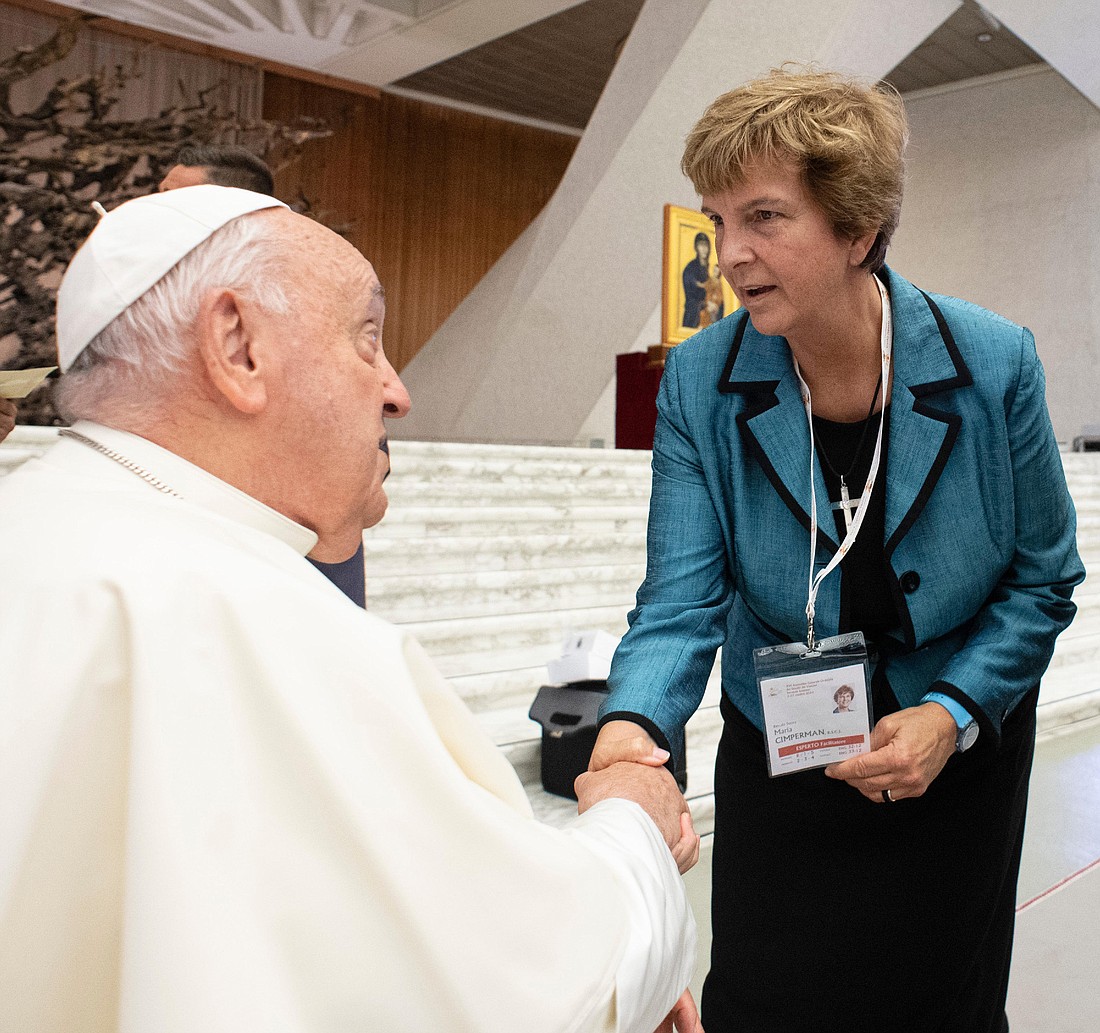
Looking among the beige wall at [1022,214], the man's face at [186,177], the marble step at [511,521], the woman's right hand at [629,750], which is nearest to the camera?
the woman's right hand at [629,750]

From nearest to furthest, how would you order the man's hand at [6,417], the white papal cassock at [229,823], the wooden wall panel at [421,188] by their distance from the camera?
1. the white papal cassock at [229,823]
2. the man's hand at [6,417]
3. the wooden wall panel at [421,188]

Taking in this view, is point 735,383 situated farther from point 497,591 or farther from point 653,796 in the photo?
point 497,591

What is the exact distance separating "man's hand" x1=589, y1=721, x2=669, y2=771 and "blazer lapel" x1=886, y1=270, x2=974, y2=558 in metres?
0.46

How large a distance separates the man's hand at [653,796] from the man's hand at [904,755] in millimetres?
292

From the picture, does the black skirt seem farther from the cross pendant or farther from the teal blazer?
the cross pendant

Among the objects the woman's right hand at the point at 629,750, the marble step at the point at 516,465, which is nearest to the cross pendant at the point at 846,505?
the woman's right hand at the point at 629,750

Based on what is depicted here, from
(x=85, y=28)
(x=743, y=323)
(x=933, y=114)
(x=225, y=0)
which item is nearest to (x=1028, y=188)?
(x=933, y=114)

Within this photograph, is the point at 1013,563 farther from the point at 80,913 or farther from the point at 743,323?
the point at 80,913

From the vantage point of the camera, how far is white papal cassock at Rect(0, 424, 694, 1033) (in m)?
0.78

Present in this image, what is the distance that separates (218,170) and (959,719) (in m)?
2.20

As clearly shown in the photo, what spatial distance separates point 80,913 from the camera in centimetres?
82

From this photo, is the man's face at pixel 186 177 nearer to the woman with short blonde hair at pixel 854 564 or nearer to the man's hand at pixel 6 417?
the man's hand at pixel 6 417

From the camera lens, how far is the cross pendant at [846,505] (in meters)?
1.64

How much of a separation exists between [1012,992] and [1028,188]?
13.3 m
